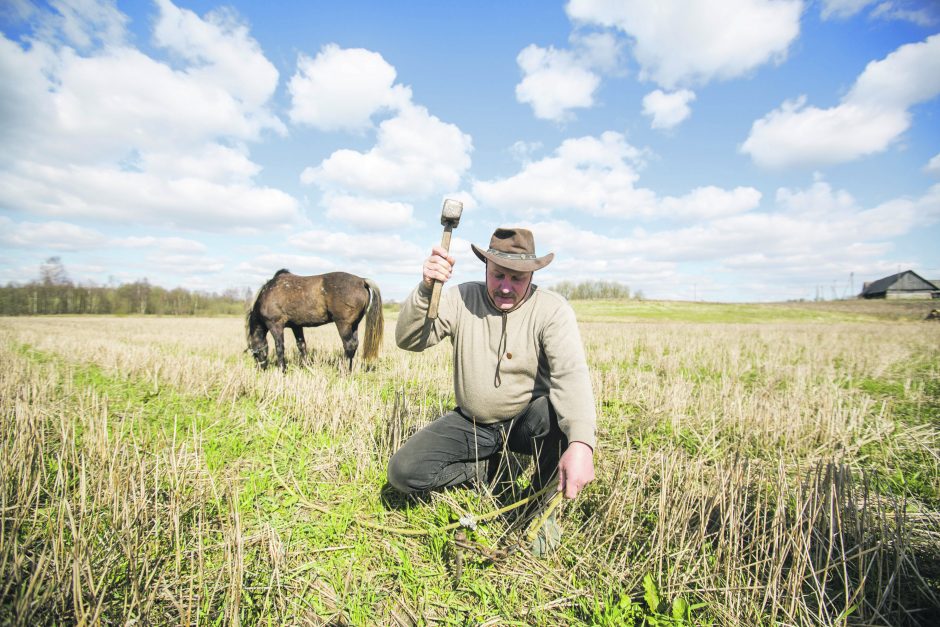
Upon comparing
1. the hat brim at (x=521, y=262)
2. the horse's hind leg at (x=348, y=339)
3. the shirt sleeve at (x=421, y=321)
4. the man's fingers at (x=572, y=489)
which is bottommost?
the man's fingers at (x=572, y=489)

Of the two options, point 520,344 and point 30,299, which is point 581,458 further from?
point 30,299

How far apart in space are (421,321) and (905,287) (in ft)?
306

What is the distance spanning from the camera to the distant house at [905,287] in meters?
58.3

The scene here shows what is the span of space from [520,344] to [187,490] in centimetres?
268

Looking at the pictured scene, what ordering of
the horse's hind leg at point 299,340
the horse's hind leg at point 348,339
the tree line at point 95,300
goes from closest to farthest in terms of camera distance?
1. the horse's hind leg at point 348,339
2. the horse's hind leg at point 299,340
3. the tree line at point 95,300

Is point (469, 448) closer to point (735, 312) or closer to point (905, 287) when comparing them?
point (735, 312)

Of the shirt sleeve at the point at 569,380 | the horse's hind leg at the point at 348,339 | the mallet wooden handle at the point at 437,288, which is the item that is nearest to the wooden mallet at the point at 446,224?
the mallet wooden handle at the point at 437,288

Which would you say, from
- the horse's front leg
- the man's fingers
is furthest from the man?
the horse's front leg

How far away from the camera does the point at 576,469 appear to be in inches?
88.4

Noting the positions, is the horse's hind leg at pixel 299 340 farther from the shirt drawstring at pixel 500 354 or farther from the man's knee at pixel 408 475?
the shirt drawstring at pixel 500 354

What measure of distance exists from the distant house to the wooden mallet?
277 ft

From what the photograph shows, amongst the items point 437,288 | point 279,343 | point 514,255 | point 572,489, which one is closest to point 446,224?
point 437,288

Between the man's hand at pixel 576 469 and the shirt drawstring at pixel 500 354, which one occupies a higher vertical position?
the shirt drawstring at pixel 500 354

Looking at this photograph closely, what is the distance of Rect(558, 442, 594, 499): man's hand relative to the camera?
2.21 metres
